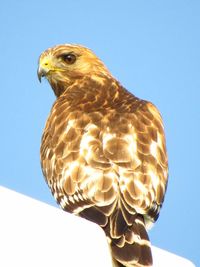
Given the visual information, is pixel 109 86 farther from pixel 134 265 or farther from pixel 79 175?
pixel 134 265

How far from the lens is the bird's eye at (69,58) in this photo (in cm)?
584

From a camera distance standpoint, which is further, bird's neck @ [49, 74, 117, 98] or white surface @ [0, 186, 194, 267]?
bird's neck @ [49, 74, 117, 98]

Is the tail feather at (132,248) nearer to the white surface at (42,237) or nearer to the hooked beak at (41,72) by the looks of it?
the white surface at (42,237)

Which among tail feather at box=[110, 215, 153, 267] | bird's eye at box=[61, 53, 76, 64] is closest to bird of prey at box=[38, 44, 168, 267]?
tail feather at box=[110, 215, 153, 267]

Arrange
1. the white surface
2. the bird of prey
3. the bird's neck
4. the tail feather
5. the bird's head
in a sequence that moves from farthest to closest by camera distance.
Result: 1. the bird's head
2. the bird's neck
3. the bird of prey
4. the tail feather
5. the white surface

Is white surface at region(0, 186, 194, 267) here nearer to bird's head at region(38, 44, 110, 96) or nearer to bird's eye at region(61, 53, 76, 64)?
bird's head at region(38, 44, 110, 96)

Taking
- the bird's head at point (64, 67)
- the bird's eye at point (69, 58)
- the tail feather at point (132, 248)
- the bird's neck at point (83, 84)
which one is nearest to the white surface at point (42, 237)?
the tail feather at point (132, 248)

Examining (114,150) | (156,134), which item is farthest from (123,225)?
(156,134)

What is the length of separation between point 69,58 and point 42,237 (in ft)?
12.5

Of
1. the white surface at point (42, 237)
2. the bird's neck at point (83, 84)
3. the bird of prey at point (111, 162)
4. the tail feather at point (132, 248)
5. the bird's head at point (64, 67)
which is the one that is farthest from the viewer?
the bird's head at point (64, 67)

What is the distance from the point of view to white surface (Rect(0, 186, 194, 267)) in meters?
2.17

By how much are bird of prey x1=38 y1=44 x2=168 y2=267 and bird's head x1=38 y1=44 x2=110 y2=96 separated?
0.28 metres

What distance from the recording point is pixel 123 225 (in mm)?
3455

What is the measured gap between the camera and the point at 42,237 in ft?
7.33
